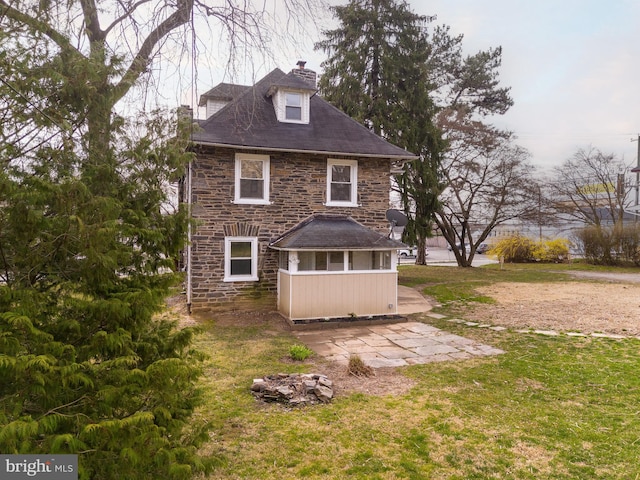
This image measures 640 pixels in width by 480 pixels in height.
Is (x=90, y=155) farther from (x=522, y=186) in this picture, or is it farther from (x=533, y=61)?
(x=522, y=186)

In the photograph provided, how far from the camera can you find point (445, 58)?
24109mm

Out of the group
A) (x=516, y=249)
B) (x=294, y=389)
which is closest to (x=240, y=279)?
(x=294, y=389)

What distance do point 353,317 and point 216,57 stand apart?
7.95 metres

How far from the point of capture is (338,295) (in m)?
10.9

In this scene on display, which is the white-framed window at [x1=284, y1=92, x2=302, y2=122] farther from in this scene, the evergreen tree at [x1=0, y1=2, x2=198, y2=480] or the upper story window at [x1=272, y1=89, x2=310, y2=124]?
the evergreen tree at [x1=0, y1=2, x2=198, y2=480]

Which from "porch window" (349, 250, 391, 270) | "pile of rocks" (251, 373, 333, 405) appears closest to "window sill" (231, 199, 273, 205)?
"porch window" (349, 250, 391, 270)

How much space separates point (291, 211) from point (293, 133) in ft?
8.16

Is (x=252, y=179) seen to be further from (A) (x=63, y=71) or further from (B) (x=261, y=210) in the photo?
(A) (x=63, y=71)

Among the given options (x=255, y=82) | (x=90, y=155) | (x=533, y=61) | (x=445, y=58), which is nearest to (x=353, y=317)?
(x=255, y=82)

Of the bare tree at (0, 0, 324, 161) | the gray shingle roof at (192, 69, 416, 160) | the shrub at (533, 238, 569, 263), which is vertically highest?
the gray shingle roof at (192, 69, 416, 160)

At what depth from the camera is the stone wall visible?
11.6 meters

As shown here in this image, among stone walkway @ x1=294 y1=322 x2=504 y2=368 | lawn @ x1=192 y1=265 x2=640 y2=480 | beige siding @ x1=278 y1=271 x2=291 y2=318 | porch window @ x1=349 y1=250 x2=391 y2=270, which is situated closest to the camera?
lawn @ x1=192 y1=265 x2=640 y2=480
